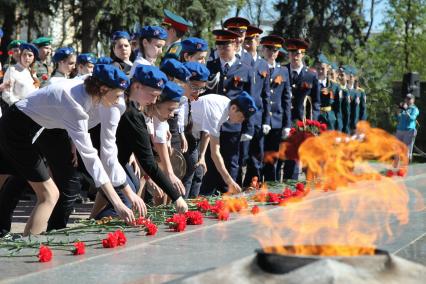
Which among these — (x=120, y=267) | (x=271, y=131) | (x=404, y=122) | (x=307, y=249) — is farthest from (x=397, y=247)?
(x=404, y=122)

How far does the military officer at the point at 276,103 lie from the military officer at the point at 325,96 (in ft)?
11.0

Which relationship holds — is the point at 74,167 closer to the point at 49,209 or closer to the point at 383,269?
the point at 49,209

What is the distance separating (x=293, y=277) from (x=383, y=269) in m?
0.42

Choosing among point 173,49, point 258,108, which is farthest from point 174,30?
point 258,108

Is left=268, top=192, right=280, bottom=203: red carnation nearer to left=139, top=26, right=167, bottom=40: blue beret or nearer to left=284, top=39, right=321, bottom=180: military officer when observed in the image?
left=139, top=26, right=167, bottom=40: blue beret

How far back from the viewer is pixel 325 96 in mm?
17547

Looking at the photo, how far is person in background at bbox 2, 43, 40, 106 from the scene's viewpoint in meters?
11.3

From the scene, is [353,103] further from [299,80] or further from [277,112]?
[277,112]

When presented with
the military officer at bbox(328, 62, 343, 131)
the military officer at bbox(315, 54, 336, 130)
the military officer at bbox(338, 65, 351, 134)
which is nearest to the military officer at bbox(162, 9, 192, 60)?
the military officer at bbox(315, 54, 336, 130)

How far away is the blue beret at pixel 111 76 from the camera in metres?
6.84

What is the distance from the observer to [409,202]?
11453 millimetres

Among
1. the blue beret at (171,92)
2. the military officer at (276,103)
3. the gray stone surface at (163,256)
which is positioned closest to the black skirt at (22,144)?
the gray stone surface at (163,256)

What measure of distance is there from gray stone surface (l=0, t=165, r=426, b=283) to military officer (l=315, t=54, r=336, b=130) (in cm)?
849

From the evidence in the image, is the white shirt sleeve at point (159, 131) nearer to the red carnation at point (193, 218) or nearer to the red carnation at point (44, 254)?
the red carnation at point (193, 218)
